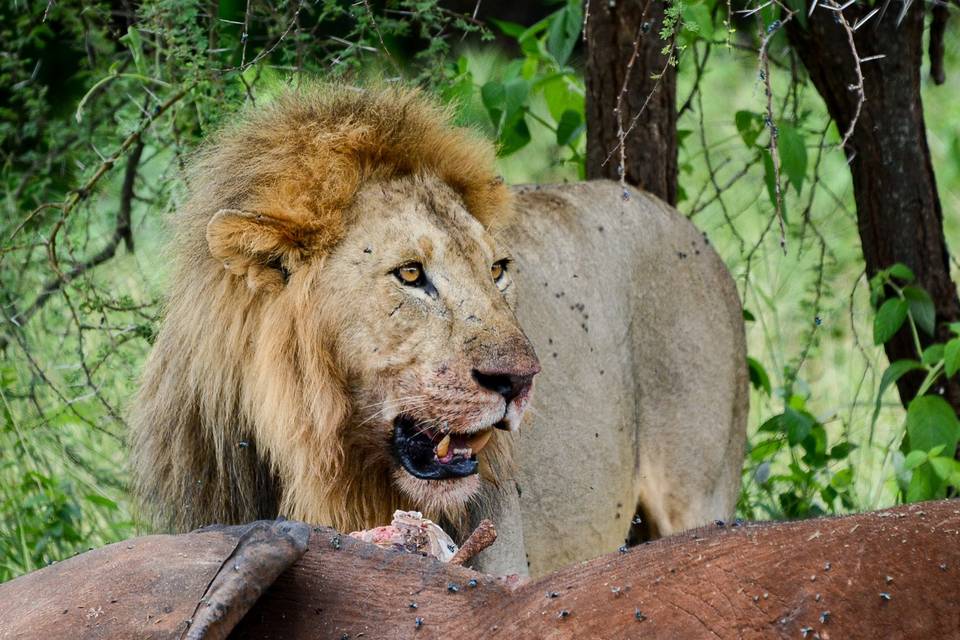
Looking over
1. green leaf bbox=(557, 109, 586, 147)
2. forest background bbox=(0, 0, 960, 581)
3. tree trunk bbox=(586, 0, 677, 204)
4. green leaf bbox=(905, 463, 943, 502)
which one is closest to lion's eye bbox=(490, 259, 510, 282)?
forest background bbox=(0, 0, 960, 581)

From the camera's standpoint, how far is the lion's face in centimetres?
319

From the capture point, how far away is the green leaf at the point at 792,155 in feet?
14.7

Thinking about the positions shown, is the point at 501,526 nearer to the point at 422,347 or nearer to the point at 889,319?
the point at 422,347

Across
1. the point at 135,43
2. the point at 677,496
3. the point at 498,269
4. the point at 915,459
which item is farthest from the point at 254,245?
the point at 915,459

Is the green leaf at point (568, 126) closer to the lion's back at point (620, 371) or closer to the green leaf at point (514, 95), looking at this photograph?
the green leaf at point (514, 95)

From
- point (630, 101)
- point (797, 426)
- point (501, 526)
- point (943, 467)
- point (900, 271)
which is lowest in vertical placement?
point (797, 426)

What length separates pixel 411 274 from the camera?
333 centimetres

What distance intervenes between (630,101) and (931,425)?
1.51 metres

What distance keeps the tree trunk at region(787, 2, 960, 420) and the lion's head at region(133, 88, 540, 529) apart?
2027 mm

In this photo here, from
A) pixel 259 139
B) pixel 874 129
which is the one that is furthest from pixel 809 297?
pixel 259 139

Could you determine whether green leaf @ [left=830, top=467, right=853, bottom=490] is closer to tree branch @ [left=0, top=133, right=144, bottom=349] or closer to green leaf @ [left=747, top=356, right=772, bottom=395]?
green leaf @ [left=747, top=356, right=772, bottom=395]

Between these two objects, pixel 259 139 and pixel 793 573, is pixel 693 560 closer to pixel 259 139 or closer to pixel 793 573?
pixel 793 573

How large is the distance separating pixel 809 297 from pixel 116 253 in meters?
3.77

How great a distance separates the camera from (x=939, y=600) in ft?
6.24
